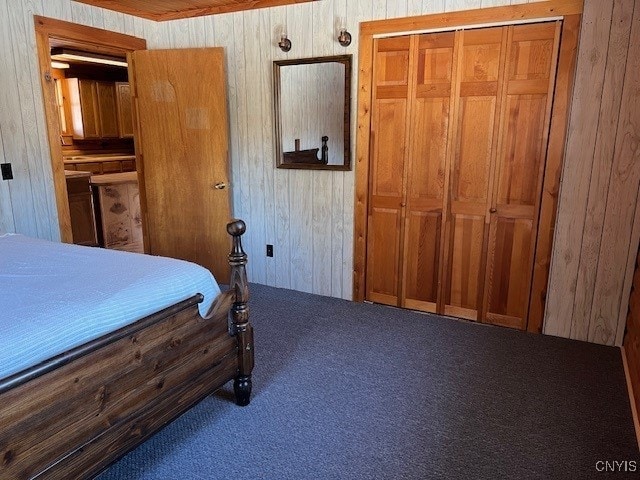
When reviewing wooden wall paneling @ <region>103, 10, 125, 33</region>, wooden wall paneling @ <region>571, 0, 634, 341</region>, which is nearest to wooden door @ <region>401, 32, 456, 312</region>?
wooden wall paneling @ <region>571, 0, 634, 341</region>

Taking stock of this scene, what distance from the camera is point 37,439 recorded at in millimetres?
1302

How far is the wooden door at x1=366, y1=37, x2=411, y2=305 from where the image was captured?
3188 millimetres

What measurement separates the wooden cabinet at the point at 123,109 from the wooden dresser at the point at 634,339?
22.3ft

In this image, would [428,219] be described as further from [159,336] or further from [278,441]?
[159,336]

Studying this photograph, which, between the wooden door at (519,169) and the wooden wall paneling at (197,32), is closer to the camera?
the wooden door at (519,169)

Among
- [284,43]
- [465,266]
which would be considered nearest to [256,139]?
[284,43]

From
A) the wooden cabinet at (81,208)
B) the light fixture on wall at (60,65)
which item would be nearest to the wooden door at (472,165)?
the wooden cabinet at (81,208)

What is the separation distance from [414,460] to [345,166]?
2.18 metres

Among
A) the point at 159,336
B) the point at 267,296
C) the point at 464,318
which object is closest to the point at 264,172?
the point at 267,296

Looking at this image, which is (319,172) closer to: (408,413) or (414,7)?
(414,7)

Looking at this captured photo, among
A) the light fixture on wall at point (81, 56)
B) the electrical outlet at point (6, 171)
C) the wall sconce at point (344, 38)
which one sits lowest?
the electrical outlet at point (6, 171)

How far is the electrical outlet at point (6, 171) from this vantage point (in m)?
3.01

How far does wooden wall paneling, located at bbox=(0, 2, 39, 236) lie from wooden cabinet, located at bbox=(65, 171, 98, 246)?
149cm

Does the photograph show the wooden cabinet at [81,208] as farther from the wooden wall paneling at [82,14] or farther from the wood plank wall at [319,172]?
the wooden wall paneling at [82,14]
